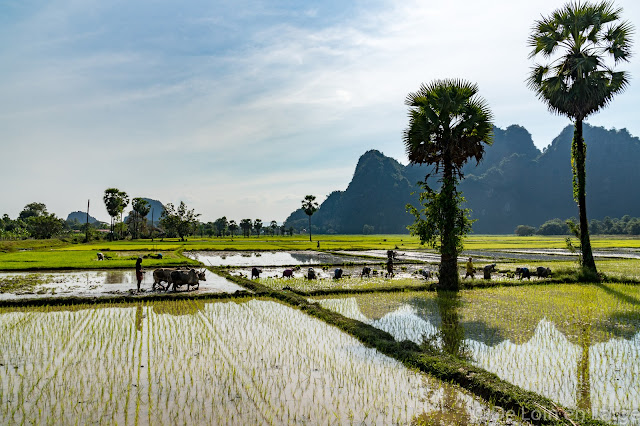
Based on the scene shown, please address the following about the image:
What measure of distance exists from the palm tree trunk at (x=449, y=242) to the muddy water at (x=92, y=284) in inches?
352

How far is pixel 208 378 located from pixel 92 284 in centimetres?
1499

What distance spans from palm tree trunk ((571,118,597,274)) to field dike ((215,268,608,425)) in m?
15.4

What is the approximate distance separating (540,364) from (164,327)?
29.3 ft

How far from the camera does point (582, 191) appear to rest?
20203mm

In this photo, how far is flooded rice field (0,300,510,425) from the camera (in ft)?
18.4

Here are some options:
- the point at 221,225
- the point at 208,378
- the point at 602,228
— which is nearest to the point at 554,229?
the point at 602,228

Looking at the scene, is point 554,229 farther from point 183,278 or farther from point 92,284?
point 92,284

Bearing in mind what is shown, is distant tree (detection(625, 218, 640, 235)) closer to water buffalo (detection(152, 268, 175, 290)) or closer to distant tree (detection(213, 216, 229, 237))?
distant tree (detection(213, 216, 229, 237))

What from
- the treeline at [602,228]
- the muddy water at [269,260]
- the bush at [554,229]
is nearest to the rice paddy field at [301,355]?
the muddy water at [269,260]

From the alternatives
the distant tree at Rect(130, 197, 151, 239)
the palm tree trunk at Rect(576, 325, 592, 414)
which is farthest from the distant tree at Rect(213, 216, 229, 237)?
the palm tree trunk at Rect(576, 325, 592, 414)

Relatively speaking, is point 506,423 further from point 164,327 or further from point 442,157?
point 442,157

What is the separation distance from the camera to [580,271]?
2000cm

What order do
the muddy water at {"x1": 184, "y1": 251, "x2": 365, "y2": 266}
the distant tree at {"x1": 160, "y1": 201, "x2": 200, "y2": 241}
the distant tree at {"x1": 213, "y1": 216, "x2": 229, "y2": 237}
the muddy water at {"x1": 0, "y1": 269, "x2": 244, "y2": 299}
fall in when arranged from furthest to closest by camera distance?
the distant tree at {"x1": 213, "y1": 216, "x2": 229, "y2": 237}
the distant tree at {"x1": 160, "y1": 201, "x2": 200, "y2": 241}
the muddy water at {"x1": 184, "y1": 251, "x2": 365, "y2": 266}
the muddy water at {"x1": 0, "y1": 269, "x2": 244, "y2": 299}

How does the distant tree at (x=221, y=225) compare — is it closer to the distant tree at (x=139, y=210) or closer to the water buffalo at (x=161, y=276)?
the distant tree at (x=139, y=210)
